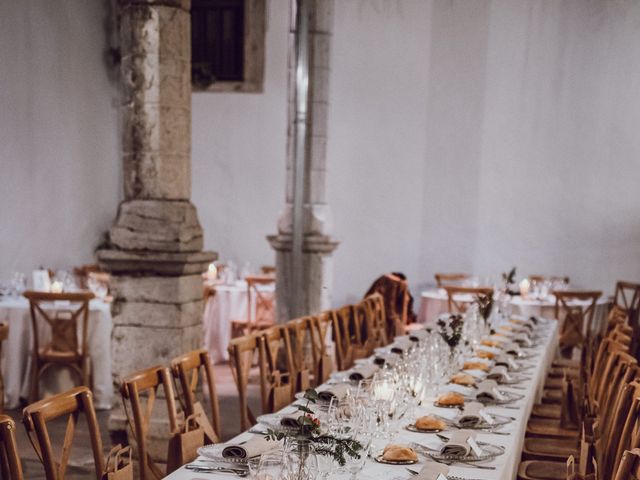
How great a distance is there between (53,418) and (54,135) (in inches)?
275

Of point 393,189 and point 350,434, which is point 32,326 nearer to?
point 350,434

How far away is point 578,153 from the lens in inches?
351

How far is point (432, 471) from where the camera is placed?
6.55 ft

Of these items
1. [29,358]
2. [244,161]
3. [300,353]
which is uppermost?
[244,161]

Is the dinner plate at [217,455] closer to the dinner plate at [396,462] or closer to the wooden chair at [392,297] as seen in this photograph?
the dinner plate at [396,462]

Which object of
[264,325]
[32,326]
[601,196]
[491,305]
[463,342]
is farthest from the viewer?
[601,196]

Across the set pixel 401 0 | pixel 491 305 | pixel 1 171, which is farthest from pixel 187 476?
pixel 401 0

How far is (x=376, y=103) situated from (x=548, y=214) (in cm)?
272

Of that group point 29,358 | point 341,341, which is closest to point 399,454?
point 341,341

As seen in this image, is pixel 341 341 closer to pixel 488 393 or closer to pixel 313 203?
pixel 488 393

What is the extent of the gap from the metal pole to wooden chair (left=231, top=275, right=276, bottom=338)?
2.25 ft

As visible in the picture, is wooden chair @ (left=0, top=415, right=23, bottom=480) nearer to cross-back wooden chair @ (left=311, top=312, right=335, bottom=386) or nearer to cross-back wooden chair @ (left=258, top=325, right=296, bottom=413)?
cross-back wooden chair @ (left=258, top=325, right=296, bottom=413)

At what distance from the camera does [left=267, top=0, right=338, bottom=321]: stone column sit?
6.68m

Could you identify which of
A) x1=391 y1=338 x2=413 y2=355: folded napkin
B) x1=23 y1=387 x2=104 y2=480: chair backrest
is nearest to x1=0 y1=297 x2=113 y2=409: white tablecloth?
x1=391 y1=338 x2=413 y2=355: folded napkin
